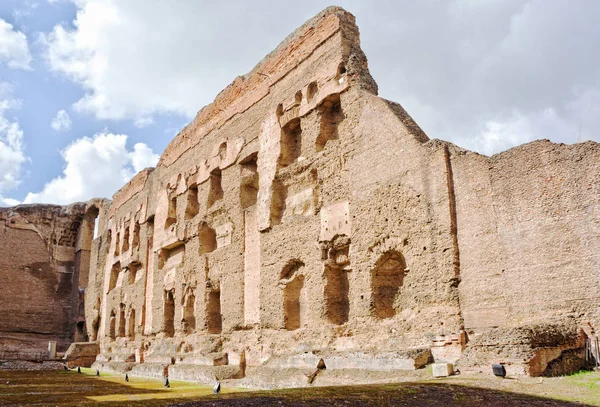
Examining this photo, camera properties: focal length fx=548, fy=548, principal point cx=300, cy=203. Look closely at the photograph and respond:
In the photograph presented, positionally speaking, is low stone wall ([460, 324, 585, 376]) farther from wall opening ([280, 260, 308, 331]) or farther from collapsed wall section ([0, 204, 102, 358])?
collapsed wall section ([0, 204, 102, 358])

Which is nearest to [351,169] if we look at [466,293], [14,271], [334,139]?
[334,139]

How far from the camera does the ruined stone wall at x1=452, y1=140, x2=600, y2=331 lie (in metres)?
5.67

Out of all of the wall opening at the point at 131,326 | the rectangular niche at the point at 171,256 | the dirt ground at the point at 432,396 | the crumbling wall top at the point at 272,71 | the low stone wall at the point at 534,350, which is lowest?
the dirt ground at the point at 432,396

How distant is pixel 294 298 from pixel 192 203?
18.1ft

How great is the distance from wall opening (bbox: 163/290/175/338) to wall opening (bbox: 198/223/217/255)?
194cm

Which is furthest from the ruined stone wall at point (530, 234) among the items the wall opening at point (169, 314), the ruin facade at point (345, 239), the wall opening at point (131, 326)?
the wall opening at point (131, 326)

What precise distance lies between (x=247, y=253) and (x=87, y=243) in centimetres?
1532

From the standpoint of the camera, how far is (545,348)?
5273 mm

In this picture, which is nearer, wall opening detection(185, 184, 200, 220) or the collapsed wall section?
wall opening detection(185, 184, 200, 220)

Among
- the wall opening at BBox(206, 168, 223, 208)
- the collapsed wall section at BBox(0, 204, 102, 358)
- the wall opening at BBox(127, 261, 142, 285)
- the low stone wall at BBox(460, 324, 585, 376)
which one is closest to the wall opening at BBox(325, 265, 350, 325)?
the low stone wall at BBox(460, 324, 585, 376)

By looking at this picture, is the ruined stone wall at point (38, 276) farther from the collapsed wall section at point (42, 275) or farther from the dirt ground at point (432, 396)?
the dirt ground at point (432, 396)

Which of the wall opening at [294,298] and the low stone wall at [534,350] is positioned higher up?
the wall opening at [294,298]

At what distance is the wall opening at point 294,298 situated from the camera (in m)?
9.27

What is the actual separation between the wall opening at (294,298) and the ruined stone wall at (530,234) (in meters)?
3.34
